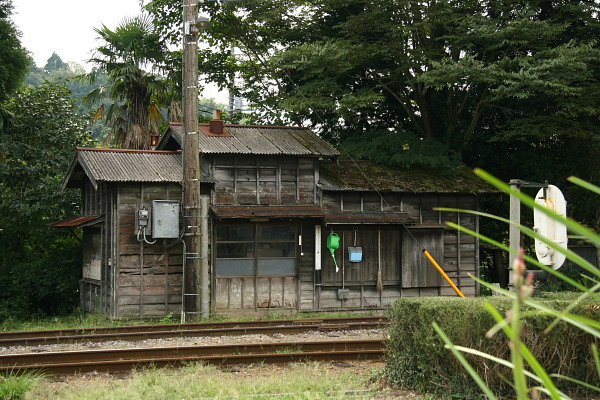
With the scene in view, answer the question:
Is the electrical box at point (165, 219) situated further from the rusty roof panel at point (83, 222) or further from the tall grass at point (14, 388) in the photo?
the tall grass at point (14, 388)

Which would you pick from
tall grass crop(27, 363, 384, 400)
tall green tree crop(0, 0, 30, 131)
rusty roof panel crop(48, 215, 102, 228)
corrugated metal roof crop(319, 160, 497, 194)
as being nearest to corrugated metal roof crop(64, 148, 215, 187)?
rusty roof panel crop(48, 215, 102, 228)

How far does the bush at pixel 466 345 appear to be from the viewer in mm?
6926

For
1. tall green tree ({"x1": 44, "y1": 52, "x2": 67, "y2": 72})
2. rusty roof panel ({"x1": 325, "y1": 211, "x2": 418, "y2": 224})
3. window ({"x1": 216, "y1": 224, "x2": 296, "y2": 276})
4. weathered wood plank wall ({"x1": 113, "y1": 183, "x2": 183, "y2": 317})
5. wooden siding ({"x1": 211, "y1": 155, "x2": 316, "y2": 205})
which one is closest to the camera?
weathered wood plank wall ({"x1": 113, "y1": 183, "x2": 183, "y2": 317})

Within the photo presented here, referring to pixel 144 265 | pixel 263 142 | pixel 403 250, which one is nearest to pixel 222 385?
pixel 144 265

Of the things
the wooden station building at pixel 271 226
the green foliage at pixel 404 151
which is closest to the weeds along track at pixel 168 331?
the wooden station building at pixel 271 226

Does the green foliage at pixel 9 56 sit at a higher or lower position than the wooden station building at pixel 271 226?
higher

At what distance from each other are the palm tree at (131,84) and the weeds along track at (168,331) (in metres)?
11.2

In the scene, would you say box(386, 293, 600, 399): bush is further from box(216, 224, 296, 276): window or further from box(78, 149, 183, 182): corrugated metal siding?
box(78, 149, 183, 182): corrugated metal siding

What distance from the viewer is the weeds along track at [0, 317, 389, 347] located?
1212cm

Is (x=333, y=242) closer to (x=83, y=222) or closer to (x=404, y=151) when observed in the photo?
(x=404, y=151)

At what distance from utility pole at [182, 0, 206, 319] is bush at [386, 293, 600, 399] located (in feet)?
25.3

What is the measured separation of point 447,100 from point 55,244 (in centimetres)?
1418

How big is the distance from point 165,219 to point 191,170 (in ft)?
4.48

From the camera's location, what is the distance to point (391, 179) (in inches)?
766
